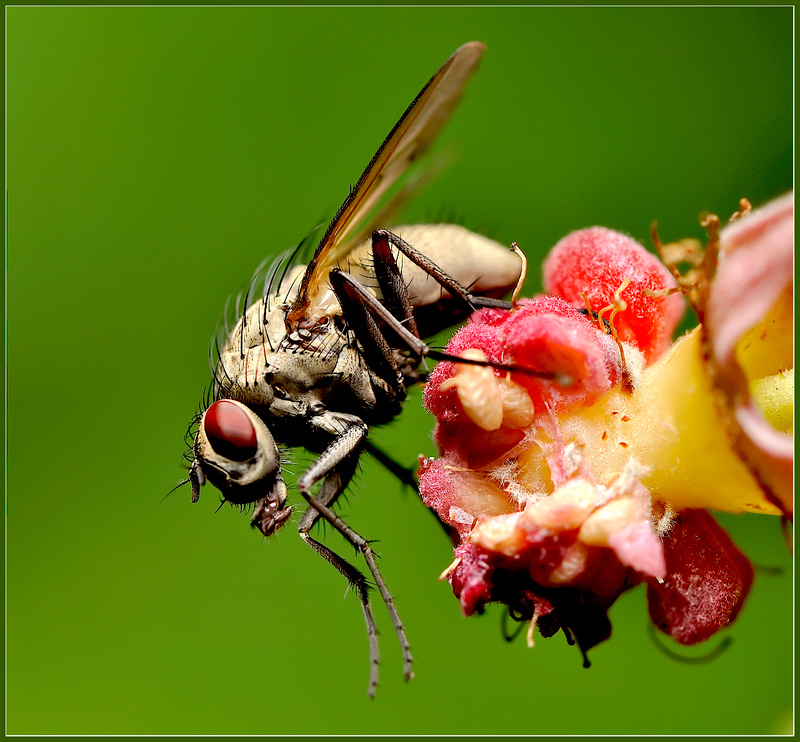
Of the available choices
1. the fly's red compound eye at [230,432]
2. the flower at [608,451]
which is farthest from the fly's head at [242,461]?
the flower at [608,451]

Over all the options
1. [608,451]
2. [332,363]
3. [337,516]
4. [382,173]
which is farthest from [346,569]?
[382,173]

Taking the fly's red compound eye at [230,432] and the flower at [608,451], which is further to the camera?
the fly's red compound eye at [230,432]

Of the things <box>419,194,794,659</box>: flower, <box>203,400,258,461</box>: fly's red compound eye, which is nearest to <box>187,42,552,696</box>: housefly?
<box>203,400,258,461</box>: fly's red compound eye

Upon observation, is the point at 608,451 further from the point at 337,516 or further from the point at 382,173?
the point at 382,173

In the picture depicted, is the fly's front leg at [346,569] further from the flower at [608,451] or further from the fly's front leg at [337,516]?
the flower at [608,451]

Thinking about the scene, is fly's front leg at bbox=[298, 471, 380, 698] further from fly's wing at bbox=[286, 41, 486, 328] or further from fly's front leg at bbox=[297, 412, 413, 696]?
fly's wing at bbox=[286, 41, 486, 328]

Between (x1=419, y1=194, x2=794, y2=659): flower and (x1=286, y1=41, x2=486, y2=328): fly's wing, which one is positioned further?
(x1=286, y1=41, x2=486, y2=328): fly's wing

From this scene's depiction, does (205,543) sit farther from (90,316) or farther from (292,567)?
(90,316)
